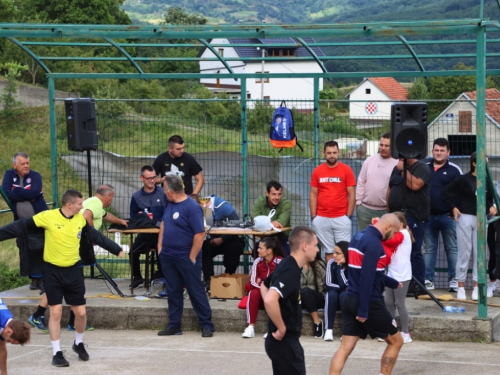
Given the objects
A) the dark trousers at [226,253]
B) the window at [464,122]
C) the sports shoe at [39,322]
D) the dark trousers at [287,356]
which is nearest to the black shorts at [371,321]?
A: the dark trousers at [287,356]

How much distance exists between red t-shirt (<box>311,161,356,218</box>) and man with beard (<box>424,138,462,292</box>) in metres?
1.07

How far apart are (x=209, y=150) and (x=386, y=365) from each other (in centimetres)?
525

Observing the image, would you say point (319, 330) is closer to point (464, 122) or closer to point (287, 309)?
point (287, 309)

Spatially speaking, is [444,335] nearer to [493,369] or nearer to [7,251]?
[493,369]

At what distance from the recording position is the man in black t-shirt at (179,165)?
11.2m

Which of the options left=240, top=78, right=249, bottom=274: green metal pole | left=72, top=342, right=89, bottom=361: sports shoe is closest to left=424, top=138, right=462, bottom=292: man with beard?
left=240, top=78, right=249, bottom=274: green metal pole

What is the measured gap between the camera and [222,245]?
11000mm

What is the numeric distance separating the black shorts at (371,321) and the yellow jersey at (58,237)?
9.65ft

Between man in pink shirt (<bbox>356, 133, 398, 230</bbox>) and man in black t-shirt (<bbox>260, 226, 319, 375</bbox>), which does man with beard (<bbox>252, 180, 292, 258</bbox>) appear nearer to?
man in pink shirt (<bbox>356, 133, 398, 230</bbox>)

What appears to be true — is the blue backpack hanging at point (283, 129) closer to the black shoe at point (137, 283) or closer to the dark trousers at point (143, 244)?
the dark trousers at point (143, 244)

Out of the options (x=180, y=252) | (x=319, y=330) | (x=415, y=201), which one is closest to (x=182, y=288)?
(x=180, y=252)

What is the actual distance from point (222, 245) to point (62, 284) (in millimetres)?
2950

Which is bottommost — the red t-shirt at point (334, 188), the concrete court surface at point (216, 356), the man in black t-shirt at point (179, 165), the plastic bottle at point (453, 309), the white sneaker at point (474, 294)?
the concrete court surface at point (216, 356)

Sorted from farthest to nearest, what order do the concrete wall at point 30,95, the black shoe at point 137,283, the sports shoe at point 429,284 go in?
the concrete wall at point 30,95 → the black shoe at point 137,283 → the sports shoe at point 429,284
